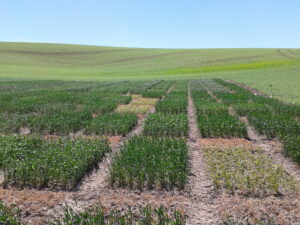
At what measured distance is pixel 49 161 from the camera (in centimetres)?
658

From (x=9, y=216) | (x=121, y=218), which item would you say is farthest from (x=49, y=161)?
(x=121, y=218)

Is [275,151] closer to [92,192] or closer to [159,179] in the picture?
[159,179]

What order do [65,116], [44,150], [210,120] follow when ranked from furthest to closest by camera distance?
1. [65,116]
2. [210,120]
3. [44,150]

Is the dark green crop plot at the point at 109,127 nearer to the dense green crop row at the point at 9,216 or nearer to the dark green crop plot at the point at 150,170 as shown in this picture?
the dark green crop plot at the point at 150,170

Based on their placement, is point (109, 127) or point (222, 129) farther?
point (109, 127)

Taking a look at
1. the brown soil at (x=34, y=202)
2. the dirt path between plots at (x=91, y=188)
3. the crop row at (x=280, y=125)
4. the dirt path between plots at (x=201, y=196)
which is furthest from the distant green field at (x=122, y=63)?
the brown soil at (x=34, y=202)

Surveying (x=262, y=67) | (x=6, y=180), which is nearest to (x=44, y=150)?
(x=6, y=180)

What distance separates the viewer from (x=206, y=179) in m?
6.33

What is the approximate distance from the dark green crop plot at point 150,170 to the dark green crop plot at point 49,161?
0.83 meters

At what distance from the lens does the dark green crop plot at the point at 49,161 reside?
237 inches

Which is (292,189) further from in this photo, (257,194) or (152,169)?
(152,169)

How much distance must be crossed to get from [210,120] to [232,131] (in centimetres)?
115

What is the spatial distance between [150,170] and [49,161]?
2.54 metres

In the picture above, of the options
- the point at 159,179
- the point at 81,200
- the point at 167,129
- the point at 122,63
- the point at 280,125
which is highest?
the point at 122,63
